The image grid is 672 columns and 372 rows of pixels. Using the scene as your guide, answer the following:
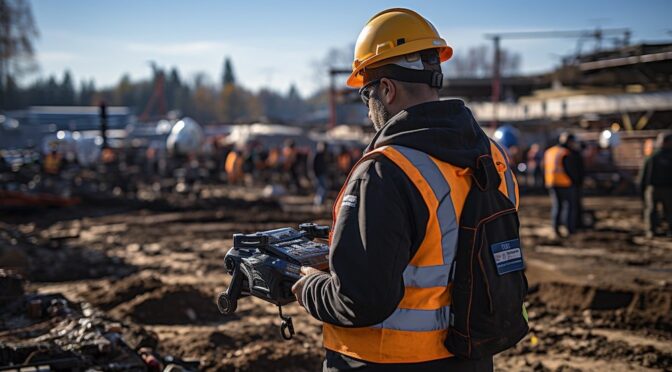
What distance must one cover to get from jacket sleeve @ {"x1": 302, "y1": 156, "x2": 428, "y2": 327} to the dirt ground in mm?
3692

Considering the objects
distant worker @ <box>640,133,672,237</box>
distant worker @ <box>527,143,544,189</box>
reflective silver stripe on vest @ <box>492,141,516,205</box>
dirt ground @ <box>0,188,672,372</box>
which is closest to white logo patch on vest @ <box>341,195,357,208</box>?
reflective silver stripe on vest @ <box>492,141,516,205</box>

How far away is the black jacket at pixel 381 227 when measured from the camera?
2088 mm

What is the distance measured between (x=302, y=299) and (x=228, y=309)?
447mm

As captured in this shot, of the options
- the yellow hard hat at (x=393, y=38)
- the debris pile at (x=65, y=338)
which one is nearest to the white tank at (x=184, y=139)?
the debris pile at (x=65, y=338)

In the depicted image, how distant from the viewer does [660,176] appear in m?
11.2

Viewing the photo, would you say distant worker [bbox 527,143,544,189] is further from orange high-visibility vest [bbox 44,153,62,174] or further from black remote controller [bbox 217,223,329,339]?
black remote controller [bbox 217,223,329,339]

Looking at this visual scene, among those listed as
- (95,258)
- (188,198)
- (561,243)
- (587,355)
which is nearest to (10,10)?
(188,198)

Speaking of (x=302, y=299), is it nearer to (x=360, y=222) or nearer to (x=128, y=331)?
(x=360, y=222)

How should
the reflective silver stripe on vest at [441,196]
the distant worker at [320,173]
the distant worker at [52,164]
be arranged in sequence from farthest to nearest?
the distant worker at [52,164] < the distant worker at [320,173] < the reflective silver stripe on vest at [441,196]

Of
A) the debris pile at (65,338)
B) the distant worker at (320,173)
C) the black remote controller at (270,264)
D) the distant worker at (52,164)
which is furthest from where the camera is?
the distant worker at (52,164)

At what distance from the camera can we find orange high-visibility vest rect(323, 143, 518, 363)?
2197mm

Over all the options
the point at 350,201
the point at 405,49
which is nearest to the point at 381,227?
the point at 350,201

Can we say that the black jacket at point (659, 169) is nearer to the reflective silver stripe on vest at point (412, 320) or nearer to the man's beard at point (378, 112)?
the man's beard at point (378, 112)

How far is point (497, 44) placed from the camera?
3152 cm
